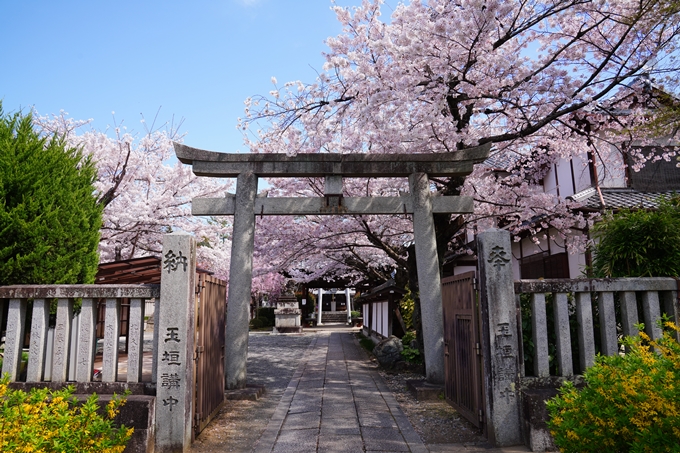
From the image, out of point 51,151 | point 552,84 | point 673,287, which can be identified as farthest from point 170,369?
point 552,84

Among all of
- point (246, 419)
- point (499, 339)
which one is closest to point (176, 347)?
point (246, 419)

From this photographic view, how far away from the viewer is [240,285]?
27.8 feet

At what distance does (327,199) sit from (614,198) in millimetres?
8157

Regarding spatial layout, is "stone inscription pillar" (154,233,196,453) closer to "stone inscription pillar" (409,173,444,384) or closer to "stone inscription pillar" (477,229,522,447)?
"stone inscription pillar" (477,229,522,447)

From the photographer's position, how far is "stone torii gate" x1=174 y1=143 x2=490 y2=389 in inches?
336

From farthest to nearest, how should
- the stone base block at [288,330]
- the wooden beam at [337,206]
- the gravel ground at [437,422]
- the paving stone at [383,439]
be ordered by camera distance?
the stone base block at [288,330]
the wooden beam at [337,206]
the gravel ground at [437,422]
the paving stone at [383,439]

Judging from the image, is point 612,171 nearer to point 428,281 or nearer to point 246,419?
point 428,281

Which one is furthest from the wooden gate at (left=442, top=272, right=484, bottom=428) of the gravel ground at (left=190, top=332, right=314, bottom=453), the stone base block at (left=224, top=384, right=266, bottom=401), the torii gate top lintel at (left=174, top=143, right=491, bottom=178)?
the stone base block at (left=224, top=384, right=266, bottom=401)

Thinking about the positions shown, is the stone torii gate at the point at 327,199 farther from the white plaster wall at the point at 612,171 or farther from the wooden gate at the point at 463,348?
the white plaster wall at the point at 612,171

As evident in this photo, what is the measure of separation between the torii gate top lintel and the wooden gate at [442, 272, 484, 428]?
2.44 m

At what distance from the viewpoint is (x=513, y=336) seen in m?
5.32

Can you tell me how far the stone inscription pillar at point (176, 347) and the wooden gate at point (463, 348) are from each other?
346 cm

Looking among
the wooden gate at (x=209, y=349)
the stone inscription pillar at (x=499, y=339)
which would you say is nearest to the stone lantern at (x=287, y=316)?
the wooden gate at (x=209, y=349)

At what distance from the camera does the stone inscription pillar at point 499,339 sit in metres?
5.19
